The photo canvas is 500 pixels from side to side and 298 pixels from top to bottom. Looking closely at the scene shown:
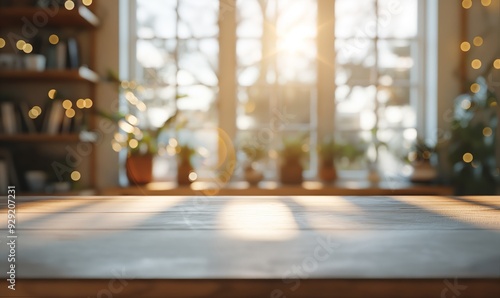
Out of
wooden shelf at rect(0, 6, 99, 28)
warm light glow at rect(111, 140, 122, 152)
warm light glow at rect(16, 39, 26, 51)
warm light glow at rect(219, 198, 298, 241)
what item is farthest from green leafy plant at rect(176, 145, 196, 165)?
warm light glow at rect(219, 198, 298, 241)

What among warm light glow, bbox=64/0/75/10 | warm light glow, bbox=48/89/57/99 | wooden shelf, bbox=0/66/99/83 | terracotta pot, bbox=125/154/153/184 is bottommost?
terracotta pot, bbox=125/154/153/184

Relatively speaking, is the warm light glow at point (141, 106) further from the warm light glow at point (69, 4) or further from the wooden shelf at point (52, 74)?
the warm light glow at point (69, 4)

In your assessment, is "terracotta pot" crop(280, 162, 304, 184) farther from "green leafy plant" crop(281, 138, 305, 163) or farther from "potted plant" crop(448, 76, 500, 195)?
"potted plant" crop(448, 76, 500, 195)

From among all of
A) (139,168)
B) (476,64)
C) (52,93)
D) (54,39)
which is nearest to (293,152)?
(139,168)

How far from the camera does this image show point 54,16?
3.39 m

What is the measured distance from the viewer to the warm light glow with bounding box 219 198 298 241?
75 centimetres

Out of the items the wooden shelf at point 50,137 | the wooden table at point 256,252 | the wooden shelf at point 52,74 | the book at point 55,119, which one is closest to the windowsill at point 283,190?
the wooden shelf at point 50,137

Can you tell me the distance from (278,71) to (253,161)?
708 mm

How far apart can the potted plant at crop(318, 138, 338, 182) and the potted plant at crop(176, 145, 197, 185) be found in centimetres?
86

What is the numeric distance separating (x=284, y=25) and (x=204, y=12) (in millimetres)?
568

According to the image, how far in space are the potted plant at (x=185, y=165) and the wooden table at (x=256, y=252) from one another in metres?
2.51

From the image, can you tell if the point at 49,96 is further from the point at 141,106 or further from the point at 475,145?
the point at 475,145

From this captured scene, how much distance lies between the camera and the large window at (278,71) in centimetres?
384

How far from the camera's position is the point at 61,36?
144 inches
